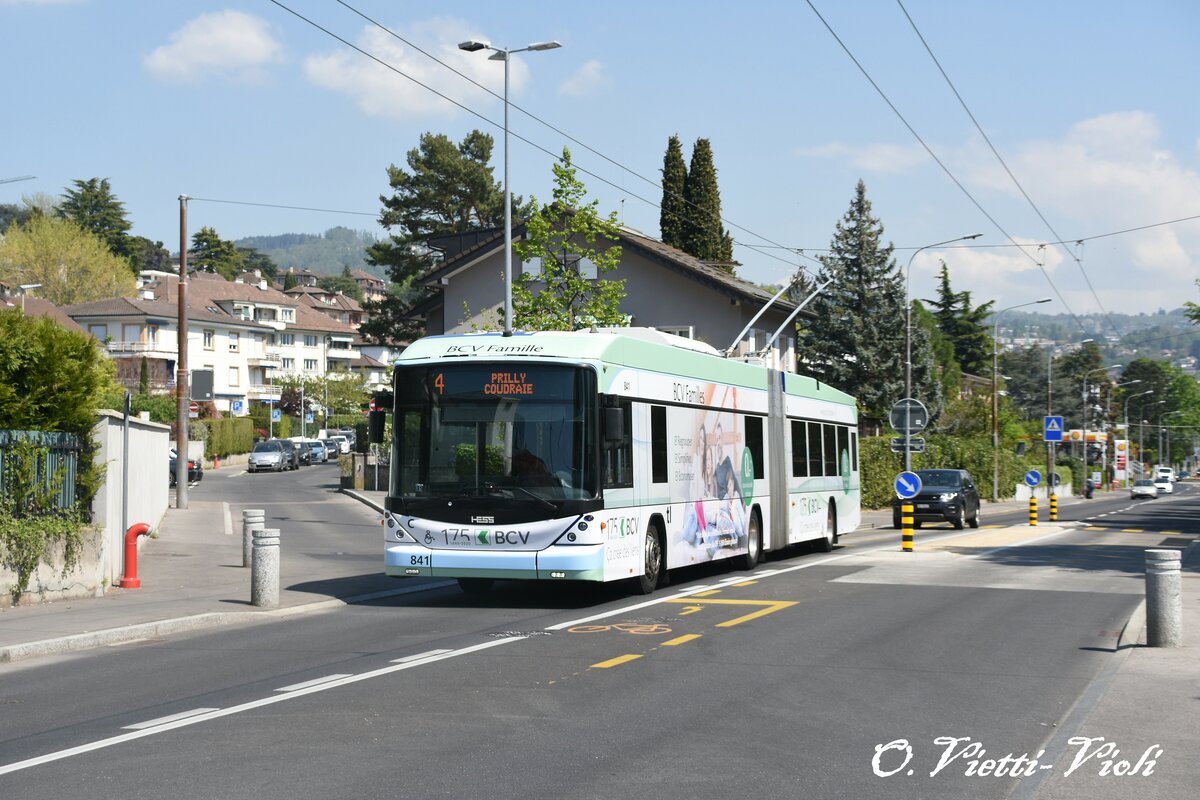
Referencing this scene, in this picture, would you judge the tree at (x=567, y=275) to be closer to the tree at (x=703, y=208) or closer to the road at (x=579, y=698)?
the road at (x=579, y=698)

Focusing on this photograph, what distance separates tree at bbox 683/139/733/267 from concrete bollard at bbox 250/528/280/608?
53491mm

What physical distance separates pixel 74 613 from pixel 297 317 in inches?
4765

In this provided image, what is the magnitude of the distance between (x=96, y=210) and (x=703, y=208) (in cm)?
8339

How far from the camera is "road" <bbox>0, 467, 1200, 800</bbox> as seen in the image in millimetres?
7398

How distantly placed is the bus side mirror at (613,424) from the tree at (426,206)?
57116mm

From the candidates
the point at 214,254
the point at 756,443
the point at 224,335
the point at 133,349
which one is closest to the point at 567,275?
the point at 756,443

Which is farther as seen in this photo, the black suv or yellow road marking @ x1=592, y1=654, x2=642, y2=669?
the black suv

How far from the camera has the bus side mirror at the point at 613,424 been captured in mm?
15484

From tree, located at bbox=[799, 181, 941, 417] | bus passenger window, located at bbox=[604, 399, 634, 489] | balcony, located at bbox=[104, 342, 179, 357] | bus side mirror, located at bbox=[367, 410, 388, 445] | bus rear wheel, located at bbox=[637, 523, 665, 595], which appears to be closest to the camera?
bus passenger window, located at bbox=[604, 399, 634, 489]

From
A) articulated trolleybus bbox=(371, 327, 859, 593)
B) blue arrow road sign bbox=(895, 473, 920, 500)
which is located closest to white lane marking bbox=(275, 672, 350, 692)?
articulated trolleybus bbox=(371, 327, 859, 593)

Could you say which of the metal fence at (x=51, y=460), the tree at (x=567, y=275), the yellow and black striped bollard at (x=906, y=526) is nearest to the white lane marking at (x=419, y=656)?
the metal fence at (x=51, y=460)

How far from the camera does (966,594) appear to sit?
59.5 ft

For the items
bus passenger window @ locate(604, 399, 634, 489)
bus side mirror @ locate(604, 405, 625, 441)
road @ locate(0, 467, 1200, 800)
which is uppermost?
bus side mirror @ locate(604, 405, 625, 441)

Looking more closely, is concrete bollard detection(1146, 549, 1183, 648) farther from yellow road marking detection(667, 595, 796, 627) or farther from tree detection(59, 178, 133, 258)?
tree detection(59, 178, 133, 258)
